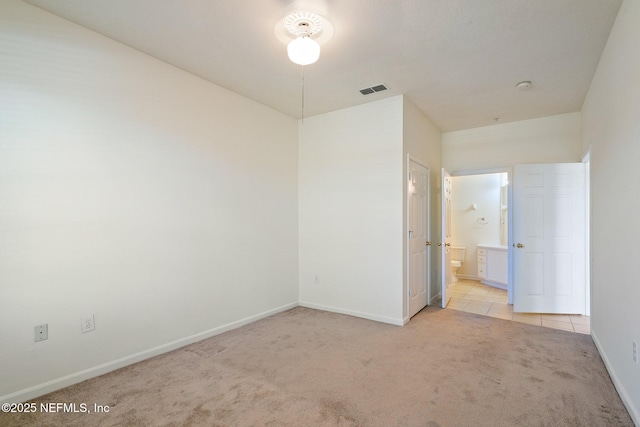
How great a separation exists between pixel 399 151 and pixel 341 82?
3.44ft

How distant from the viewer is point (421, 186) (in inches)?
168

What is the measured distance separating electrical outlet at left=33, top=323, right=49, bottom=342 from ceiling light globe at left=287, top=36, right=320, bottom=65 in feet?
8.65

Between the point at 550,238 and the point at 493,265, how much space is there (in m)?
1.93

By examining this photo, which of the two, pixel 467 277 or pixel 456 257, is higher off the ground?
pixel 456 257

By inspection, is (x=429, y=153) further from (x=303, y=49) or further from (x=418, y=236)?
(x=303, y=49)

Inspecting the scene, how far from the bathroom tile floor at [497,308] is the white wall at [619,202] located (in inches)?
29.2

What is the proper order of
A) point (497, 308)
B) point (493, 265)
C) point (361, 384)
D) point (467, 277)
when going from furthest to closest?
point (467, 277) → point (493, 265) → point (497, 308) → point (361, 384)

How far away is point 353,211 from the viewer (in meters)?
4.03

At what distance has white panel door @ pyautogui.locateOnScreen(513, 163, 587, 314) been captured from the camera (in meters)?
4.04

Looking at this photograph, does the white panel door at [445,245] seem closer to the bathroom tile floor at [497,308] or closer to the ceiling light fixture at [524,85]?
the bathroom tile floor at [497,308]

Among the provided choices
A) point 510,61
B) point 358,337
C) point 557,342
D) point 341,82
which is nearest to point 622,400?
point 557,342

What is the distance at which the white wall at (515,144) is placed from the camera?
4.20m

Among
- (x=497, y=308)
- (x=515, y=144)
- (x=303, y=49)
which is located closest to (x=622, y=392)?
(x=497, y=308)

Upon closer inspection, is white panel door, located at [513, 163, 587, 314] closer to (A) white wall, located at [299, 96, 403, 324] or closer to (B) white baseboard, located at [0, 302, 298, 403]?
(A) white wall, located at [299, 96, 403, 324]
